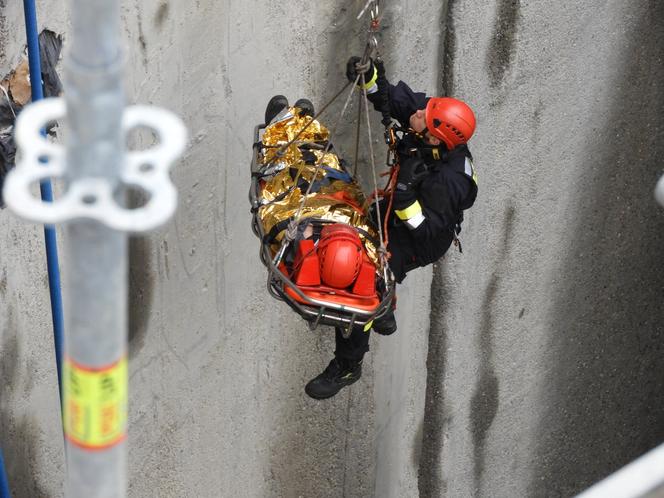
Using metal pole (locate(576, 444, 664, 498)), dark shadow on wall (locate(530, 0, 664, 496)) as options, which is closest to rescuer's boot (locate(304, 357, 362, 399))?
dark shadow on wall (locate(530, 0, 664, 496))

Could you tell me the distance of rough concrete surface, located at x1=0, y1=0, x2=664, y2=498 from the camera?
14.8 feet

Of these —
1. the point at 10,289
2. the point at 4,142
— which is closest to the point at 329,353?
the point at 10,289

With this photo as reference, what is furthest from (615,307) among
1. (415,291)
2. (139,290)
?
(139,290)

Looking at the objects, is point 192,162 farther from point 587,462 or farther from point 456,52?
point 587,462

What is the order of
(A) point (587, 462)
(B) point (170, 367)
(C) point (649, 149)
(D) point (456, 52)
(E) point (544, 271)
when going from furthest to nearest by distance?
(A) point (587, 462), (C) point (649, 149), (E) point (544, 271), (D) point (456, 52), (B) point (170, 367)

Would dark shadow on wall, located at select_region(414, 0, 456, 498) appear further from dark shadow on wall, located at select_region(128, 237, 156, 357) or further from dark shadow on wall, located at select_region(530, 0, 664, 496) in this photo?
dark shadow on wall, located at select_region(128, 237, 156, 357)

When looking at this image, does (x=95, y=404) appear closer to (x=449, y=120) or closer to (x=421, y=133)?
(x=449, y=120)

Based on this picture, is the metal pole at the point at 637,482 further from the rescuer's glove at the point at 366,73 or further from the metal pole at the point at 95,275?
the rescuer's glove at the point at 366,73

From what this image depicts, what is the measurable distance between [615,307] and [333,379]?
3753 millimetres

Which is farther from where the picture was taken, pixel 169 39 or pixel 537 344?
pixel 537 344

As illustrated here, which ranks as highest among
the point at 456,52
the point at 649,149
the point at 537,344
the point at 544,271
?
the point at 456,52

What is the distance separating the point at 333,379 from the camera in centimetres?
479

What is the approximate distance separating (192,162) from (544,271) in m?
3.17

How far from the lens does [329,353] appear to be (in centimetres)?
574
